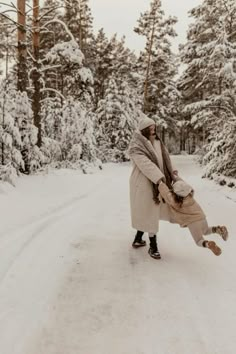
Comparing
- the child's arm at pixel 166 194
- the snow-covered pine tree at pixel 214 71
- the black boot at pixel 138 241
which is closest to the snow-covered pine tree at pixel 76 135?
the snow-covered pine tree at pixel 214 71

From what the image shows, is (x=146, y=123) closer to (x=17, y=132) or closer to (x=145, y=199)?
(x=145, y=199)

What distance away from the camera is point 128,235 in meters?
6.28

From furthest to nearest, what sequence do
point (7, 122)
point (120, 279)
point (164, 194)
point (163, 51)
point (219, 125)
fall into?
point (163, 51) < point (219, 125) < point (7, 122) < point (164, 194) < point (120, 279)

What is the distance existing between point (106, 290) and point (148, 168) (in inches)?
69.0

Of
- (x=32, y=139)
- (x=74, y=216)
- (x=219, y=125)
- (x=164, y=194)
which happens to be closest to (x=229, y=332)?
(x=164, y=194)

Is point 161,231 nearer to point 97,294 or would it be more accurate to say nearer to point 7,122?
point 97,294

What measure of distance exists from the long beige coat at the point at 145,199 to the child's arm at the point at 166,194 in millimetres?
108

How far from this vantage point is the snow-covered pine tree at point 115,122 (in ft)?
88.3

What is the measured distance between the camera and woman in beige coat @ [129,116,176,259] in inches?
198

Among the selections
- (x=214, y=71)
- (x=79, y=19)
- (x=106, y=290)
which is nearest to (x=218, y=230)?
(x=106, y=290)

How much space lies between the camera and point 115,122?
27578 millimetres

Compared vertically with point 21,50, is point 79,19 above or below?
above

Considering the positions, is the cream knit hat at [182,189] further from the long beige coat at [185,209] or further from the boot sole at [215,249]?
the boot sole at [215,249]

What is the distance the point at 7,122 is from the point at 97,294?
7.45 meters
